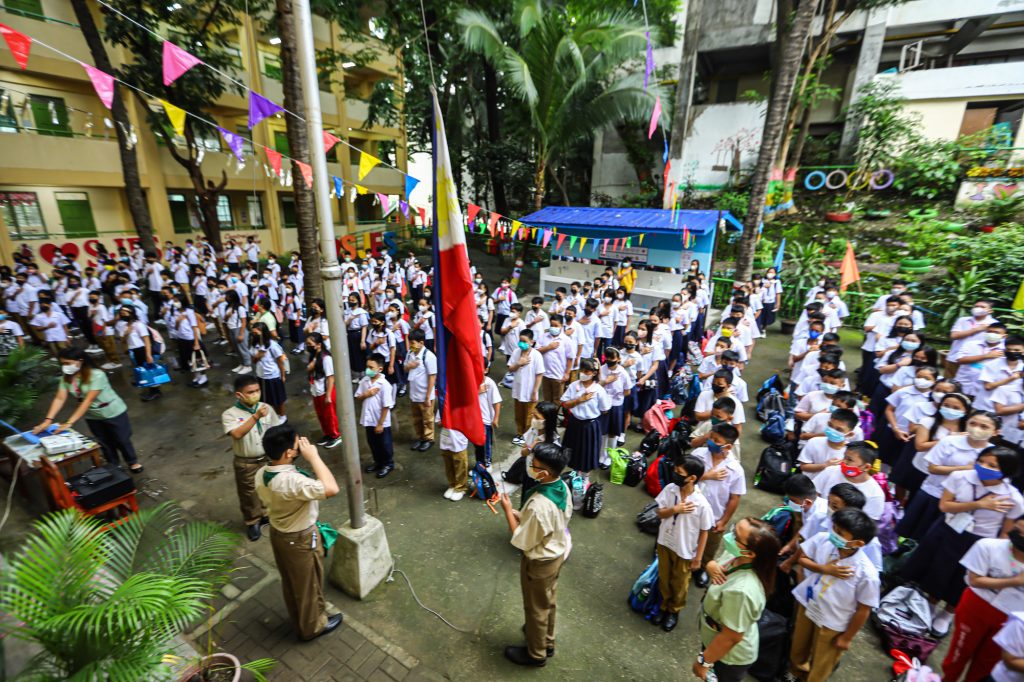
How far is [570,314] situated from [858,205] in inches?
644

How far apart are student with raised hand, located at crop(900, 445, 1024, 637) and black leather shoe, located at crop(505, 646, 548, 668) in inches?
126

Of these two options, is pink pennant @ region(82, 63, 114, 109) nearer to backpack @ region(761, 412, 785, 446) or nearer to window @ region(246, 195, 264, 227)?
backpack @ region(761, 412, 785, 446)

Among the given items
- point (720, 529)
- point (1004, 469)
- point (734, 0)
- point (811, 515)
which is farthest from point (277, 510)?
point (734, 0)

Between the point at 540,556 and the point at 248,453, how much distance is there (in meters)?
3.19

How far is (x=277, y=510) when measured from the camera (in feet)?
11.1

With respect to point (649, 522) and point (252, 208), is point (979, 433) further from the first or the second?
point (252, 208)

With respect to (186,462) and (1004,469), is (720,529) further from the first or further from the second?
(186,462)

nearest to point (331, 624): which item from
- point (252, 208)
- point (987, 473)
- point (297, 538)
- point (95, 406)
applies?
point (297, 538)

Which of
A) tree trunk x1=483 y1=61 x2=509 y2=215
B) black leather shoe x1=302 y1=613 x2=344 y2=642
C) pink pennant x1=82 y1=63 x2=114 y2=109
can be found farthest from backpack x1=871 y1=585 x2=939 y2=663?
tree trunk x1=483 y1=61 x2=509 y2=215

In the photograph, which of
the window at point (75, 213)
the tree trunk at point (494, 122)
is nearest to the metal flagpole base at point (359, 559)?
the window at point (75, 213)

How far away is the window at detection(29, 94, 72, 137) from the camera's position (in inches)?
558

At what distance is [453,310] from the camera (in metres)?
3.58

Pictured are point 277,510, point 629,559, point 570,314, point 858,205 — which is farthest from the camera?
point 858,205

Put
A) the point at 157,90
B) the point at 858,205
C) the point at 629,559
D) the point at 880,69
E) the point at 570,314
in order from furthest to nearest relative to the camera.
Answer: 1. the point at 880,69
2. the point at 858,205
3. the point at 157,90
4. the point at 570,314
5. the point at 629,559
